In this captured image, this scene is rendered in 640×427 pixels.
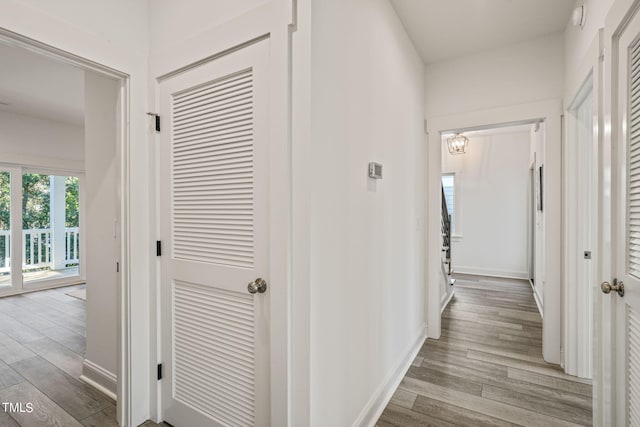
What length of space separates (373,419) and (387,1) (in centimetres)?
270

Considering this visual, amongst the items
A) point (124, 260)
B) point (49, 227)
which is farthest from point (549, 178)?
point (49, 227)

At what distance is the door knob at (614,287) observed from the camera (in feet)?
4.17

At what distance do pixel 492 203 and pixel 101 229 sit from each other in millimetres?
5994

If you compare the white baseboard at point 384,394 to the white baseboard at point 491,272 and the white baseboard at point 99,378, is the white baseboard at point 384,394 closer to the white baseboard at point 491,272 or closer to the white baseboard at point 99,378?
the white baseboard at point 99,378

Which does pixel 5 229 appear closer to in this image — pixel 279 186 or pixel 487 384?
pixel 279 186

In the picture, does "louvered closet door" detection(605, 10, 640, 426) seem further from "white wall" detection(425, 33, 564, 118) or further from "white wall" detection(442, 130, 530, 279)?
"white wall" detection(442, 130, 530, 279)

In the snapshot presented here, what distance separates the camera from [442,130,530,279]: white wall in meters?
5.46

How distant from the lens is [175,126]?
1.68 m

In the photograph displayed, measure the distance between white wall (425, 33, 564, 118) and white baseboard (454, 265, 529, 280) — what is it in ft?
12.9

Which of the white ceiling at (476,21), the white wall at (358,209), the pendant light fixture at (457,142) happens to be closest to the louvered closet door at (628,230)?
the white wall at (358,209)

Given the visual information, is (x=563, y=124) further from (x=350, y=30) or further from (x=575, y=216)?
(x=350, y=30)

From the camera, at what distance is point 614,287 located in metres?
1.30

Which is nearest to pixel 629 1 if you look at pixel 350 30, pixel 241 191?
pixel 350 30

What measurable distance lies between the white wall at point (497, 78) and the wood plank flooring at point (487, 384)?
86.2 inches
